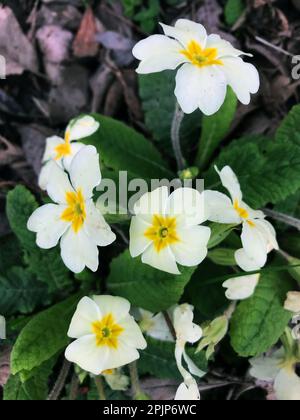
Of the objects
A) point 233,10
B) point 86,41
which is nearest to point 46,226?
point 86,41

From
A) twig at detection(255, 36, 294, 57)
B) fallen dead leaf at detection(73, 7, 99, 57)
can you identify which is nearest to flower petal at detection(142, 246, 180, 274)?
twig at detection(255, 36, 294, 57)

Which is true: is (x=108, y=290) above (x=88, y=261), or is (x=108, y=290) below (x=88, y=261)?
below

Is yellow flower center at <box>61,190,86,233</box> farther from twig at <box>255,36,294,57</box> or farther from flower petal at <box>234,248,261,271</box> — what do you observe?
twig at <box>255,36,294,57</box>

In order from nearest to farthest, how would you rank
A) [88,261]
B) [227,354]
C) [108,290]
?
1. [88,261]
2. [108,290]
3. [227,354]

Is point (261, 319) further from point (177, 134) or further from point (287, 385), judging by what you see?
point (177, 134)

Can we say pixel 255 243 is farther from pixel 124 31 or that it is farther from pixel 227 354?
pixel 124 31
